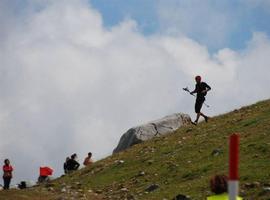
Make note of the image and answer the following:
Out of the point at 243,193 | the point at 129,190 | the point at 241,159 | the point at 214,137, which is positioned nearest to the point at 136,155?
the point at 214,137

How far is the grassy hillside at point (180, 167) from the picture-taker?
22.2 metres

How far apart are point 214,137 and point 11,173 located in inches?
413

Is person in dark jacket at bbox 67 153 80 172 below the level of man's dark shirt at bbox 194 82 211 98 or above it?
below

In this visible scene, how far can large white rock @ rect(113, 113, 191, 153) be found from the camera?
127 feet

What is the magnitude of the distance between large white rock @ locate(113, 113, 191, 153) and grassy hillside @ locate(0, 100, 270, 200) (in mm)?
4119

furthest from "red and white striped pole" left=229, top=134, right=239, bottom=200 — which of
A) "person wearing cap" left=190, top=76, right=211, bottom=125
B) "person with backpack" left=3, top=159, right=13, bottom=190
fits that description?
"person with backpack" left=3, top=159, right=13, bottom=190

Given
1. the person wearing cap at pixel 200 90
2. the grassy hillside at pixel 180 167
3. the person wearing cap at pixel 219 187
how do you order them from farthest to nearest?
the person wearing cap at pixel 200 90
the grassy hillside at pixel 180 167
the person wearing cap at pixel 219 187

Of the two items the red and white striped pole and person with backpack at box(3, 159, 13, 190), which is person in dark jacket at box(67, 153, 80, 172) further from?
the red and white striped pole

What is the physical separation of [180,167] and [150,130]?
13.0 m

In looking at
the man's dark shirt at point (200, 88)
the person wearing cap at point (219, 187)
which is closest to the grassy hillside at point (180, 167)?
the man's dark shirt at point (200, 88)

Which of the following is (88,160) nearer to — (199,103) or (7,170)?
(7,170)

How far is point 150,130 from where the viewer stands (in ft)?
129

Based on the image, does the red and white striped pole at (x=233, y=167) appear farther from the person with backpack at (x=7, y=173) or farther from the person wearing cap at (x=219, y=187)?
the person with backpack at (x=7, y=173)

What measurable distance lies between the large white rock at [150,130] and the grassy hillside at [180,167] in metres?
4.12
